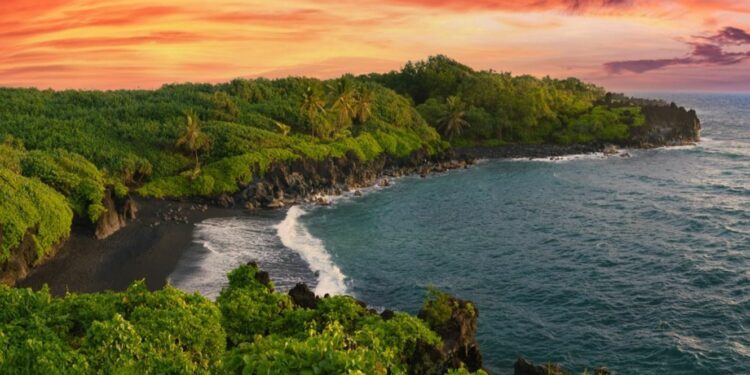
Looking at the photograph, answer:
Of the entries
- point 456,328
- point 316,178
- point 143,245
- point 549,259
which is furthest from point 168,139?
point 456,328

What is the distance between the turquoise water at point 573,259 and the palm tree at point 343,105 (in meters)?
24.4

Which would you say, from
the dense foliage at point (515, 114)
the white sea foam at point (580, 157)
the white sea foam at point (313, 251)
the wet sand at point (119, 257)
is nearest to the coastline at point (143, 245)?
the wet sand at point (119, 257)

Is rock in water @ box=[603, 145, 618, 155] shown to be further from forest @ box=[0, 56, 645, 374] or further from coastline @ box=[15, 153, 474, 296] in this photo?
coastline @ box=[15, 153, 474, 296]

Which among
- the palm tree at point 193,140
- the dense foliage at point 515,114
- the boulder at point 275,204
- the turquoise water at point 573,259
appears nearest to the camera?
the turquoise water at point 573,259

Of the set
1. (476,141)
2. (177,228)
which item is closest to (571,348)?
(177,228)

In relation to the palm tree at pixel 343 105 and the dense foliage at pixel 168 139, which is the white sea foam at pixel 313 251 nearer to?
the dense foliage at pixel 168 139

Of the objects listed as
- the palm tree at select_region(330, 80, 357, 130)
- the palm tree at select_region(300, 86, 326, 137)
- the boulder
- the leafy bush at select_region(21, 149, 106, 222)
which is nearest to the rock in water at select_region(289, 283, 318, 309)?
the leafy bush at select_region(21, 149, 106, 222)

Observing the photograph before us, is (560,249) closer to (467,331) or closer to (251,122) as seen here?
(467,331)

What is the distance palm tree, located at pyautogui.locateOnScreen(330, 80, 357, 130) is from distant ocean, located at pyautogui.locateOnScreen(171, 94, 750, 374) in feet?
79.3

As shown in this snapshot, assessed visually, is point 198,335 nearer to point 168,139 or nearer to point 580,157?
point 168,139

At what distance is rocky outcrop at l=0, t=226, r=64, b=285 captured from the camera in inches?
2013

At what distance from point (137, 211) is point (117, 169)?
47.3 ft

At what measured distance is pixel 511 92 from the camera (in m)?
165

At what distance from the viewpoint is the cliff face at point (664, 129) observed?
6107 inches
